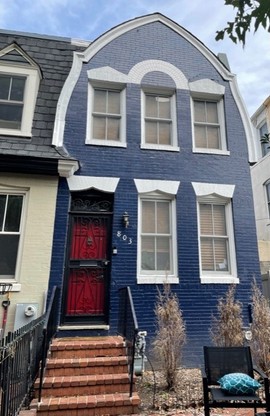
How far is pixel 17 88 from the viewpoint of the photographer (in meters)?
7.11

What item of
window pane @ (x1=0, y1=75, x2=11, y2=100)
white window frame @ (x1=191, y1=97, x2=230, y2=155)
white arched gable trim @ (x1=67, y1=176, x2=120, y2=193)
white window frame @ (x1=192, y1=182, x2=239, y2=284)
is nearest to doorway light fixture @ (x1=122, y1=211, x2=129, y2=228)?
white arched gable trim @ (x1=67, y1=176, x2=120, y2=193)

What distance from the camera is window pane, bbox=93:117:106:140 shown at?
23.6 feet

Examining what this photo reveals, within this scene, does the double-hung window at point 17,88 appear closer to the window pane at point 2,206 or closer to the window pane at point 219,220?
the window pane at point 2,206

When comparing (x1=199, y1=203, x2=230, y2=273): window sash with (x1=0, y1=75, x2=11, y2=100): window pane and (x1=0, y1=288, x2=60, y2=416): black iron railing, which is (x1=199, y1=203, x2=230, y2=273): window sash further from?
(x1=0, y1=75, x2=11, y2=100): window pane

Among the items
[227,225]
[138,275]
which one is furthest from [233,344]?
[227,225]

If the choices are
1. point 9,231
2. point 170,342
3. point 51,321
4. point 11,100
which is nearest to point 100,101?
point 11,100

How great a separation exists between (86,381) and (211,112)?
22.1 ft

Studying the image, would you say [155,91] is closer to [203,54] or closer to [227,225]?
[203,54]

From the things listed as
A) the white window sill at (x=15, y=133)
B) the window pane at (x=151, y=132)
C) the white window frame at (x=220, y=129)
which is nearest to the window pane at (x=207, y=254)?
the white window frame at (x=220, y=129)

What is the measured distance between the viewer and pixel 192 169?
23.6 ft

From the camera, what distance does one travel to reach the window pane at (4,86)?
7012mm

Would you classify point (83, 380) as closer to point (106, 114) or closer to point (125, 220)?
point (125, 220)

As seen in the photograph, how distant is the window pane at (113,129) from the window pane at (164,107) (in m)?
1.15

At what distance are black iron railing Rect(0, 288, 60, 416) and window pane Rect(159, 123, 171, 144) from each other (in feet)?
15.3
